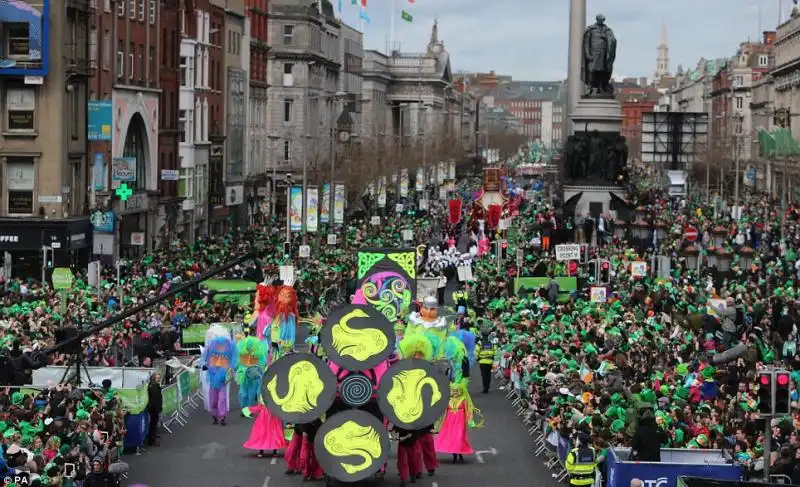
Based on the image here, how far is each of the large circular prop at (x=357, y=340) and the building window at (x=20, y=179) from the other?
1395 inches

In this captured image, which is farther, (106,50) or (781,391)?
(106,50)

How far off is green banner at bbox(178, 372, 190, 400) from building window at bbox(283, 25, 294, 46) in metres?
93.5

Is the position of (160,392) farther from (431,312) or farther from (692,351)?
(692,351)

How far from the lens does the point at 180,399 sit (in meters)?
34.5

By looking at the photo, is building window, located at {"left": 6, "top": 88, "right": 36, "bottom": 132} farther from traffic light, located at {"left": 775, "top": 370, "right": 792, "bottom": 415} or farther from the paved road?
traffic light, located at {"left": 775, "top": 370, "right": 792, "bottom": 415}

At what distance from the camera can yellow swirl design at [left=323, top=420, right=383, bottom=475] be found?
25500 mm

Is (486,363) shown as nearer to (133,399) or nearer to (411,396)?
(133,399)

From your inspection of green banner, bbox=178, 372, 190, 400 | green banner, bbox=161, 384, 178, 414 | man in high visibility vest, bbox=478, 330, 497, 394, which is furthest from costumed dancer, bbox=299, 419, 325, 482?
man in high visibility vest, bbox=478, 330, 497, 394

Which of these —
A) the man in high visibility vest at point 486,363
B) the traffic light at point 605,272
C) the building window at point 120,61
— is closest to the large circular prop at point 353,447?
the man in high visibility vest at point 486,363

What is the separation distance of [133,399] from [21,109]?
31.2 metres

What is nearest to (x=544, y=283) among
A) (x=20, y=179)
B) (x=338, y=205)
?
(x=20, y=179)

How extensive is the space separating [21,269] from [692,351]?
28924 millimetres

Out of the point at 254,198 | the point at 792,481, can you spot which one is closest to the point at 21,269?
the point at 792,481

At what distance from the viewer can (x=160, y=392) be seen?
103ft
